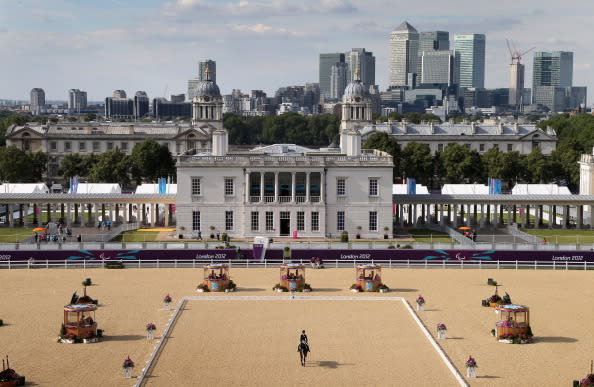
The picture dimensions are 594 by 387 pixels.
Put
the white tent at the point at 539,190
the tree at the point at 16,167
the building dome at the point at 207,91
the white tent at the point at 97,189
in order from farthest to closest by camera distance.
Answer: the building dome at the point at 207,91 < the tree at the point at 16,167 < the white tent at the point at 97,189 < the white tent at the point at 539,190

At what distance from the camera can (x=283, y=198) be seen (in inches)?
3593

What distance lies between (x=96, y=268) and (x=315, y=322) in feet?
91.3

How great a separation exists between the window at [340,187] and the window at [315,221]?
3.00m

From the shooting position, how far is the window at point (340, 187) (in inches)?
3607

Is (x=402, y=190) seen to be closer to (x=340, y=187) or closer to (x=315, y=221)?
(x=340, y=187)

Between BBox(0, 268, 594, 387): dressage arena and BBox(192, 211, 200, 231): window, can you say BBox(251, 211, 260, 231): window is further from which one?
BBox(0, 268, 594, 387): dressage arena

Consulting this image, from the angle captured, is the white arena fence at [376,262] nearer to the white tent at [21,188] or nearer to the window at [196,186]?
the window at [196,186]

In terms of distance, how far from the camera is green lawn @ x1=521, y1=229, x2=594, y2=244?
88.8 meters

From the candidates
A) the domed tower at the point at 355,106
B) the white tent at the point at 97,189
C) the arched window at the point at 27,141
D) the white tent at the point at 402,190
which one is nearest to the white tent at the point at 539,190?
the white tent at the point at 402,190

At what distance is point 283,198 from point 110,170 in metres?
47.6

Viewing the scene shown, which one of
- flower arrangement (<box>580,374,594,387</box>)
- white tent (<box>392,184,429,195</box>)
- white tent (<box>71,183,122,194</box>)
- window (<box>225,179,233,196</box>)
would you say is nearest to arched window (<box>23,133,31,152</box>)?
white tent (<box>71,183,122,194</box>)

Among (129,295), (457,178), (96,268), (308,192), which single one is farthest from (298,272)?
(457,178)

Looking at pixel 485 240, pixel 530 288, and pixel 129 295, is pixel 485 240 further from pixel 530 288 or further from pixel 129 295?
pixel 129 295

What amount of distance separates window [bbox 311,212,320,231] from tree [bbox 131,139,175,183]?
53.0m
